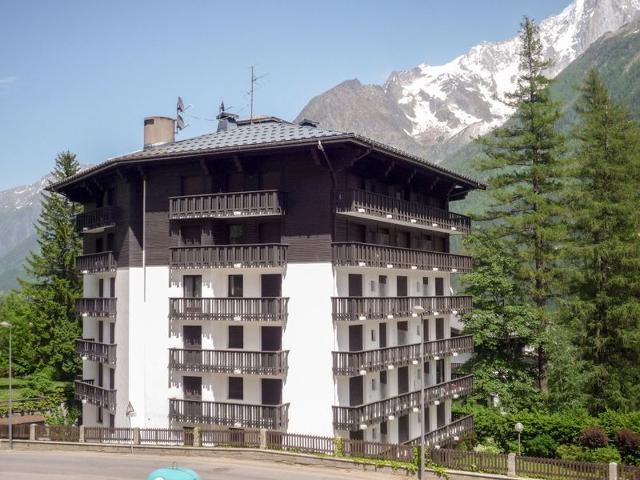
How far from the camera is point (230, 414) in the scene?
39.0 meters

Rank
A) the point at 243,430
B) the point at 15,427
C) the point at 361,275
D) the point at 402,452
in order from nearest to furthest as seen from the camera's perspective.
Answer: the point at 402,452 → the point at 243,430 → the point at 361,275 → the point at 15,427

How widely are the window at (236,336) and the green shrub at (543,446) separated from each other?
19.0 metres

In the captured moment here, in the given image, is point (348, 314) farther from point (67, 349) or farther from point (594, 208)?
point (67, 349)

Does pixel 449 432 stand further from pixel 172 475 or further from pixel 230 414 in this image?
pixel 172 475

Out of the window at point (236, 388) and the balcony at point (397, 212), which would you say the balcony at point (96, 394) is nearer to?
the window at point (236, 388)

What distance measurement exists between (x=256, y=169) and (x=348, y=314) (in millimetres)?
9348

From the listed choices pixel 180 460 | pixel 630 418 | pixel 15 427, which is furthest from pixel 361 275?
pixel 15 427

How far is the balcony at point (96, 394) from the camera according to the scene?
4362 centimetres

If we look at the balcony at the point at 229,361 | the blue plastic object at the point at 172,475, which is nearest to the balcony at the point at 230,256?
the balcony at the point at 229,361

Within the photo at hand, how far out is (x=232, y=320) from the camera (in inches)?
1543

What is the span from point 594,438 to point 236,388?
20.4 meters

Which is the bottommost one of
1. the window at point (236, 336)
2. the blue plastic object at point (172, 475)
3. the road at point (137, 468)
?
the road at point (137, 468)

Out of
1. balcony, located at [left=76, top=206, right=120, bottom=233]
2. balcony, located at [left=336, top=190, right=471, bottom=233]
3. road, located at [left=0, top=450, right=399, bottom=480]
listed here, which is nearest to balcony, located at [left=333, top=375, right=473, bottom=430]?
road, located at [left=0, top=450, right=399, bottom=480]

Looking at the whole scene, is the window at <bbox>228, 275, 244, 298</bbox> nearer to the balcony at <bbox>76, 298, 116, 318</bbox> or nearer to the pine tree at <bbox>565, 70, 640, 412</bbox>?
the balcony at <bbox>76, 298, 116, 318</bbox>
